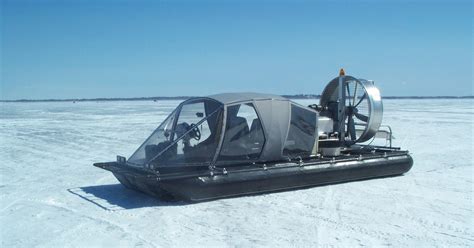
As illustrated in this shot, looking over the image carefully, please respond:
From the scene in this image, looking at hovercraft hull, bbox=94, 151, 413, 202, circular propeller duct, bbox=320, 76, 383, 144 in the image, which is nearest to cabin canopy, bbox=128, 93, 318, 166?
hovercraft hull, bbox=94, 151, 413, 202

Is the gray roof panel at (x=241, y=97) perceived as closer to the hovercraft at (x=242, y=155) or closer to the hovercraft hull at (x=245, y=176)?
the hovercraft at (x=242, y=155)

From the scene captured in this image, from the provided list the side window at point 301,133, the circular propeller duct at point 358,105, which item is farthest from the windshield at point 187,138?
the circular propeller duct at point 358,105

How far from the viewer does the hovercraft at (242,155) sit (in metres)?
5.98

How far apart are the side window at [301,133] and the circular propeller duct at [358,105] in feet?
3.73

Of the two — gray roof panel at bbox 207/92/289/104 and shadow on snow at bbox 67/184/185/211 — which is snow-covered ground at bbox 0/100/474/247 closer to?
shadow on snow at bbox 67/184/185/211

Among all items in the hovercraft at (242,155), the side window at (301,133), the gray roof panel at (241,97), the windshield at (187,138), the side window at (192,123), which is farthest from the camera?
the side window at (301,133)

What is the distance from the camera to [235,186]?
6098mm

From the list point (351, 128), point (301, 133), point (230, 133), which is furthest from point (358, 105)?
point (230, 133)

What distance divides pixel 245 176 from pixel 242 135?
2.04 ft

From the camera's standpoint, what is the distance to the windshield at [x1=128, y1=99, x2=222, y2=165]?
20.3ft

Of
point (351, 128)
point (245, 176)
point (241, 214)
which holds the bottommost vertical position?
point (241, 214)

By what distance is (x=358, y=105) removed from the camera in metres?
A: 8.41

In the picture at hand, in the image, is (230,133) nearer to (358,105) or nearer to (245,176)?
(245,176)

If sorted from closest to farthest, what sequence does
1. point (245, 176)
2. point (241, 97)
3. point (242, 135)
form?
point (245, 176) → point (242, 135) → point (241, 97)
